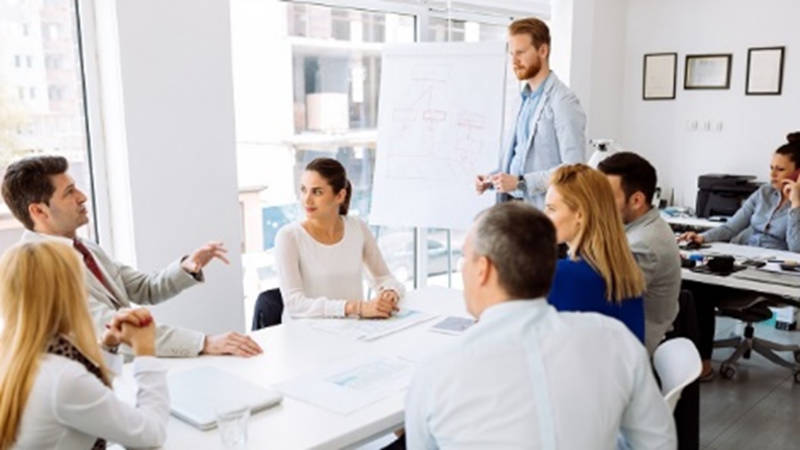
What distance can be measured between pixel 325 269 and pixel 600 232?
1163 millimetres

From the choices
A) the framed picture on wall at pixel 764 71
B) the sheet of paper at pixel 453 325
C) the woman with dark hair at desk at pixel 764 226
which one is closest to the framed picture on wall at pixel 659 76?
the framed picture on wall at pixel 764 71

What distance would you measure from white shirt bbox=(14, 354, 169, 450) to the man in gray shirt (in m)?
1.60

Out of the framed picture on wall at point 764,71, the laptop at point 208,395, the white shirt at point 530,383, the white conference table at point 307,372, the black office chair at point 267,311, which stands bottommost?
the black office chair at point 267,311

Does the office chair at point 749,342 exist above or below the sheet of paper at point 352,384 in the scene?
below

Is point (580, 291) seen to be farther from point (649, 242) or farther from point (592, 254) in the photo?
point (649, 242)

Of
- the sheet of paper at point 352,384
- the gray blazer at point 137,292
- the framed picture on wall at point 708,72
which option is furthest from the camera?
the framed picture on wall at point 708,72

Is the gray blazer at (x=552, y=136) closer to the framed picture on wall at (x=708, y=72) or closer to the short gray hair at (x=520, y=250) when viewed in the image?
the short gray hair at (x=520, y=250)

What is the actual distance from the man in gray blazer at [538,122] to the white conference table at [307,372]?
0.67 metres

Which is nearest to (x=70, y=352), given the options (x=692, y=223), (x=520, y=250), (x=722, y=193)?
(x=520, y=250)

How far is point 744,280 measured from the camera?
3.21 m

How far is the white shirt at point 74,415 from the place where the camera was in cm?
131

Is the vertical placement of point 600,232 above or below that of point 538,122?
below

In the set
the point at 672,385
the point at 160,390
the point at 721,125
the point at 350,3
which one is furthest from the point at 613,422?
the point at 721,125

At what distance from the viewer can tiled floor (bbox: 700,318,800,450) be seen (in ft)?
10.4
